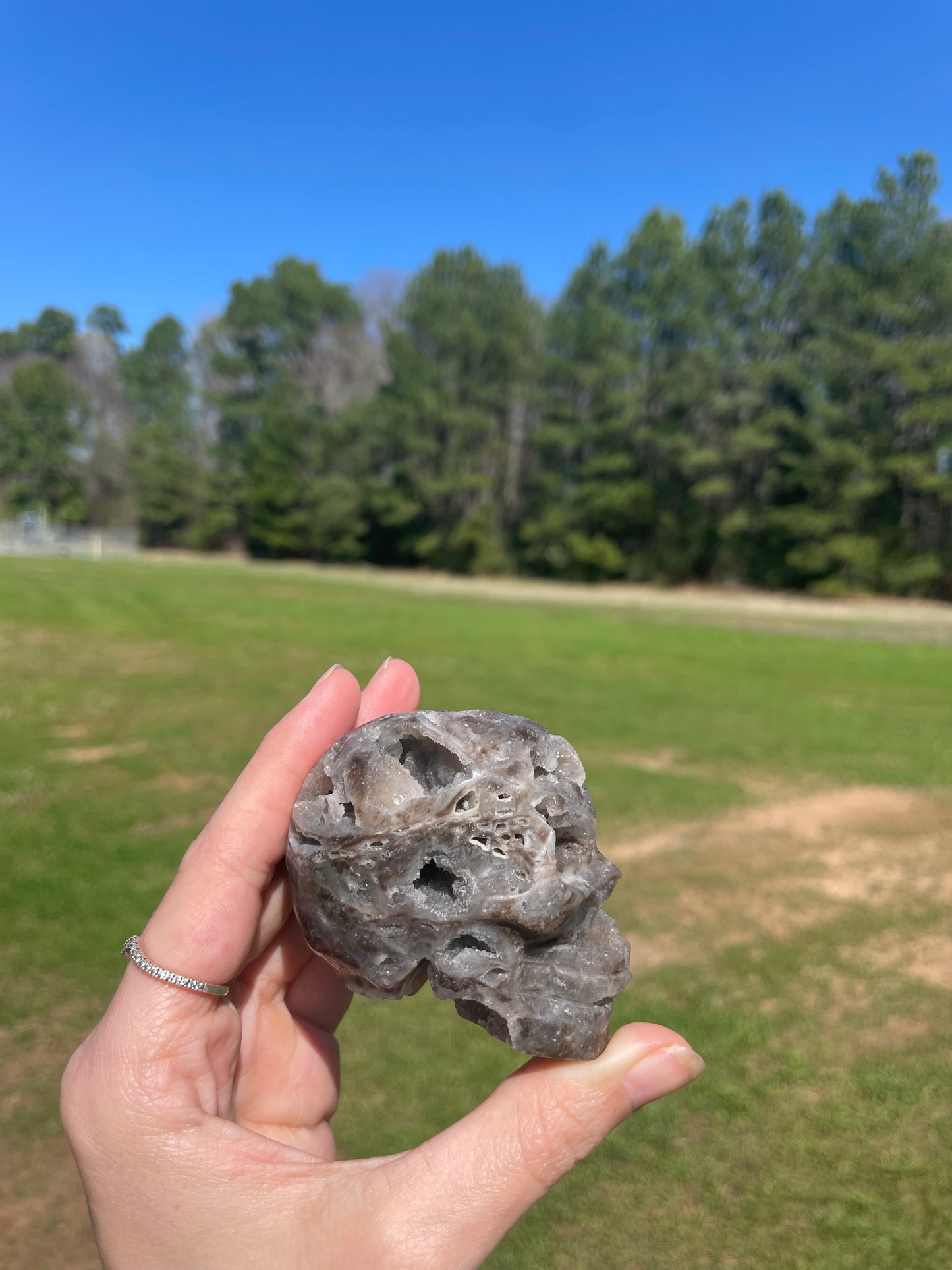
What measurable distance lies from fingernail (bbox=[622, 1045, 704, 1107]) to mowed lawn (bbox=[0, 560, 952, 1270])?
1524mm

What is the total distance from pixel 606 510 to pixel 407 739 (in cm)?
3440

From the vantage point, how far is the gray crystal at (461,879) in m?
1.81

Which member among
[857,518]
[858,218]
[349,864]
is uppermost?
[858,218]

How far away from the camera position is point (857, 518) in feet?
98.9

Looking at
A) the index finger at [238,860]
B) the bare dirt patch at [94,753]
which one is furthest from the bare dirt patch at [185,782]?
the index finger at [238,860]

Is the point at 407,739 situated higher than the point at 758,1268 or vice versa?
the point at 407,739

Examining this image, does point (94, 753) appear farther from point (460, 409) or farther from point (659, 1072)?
point (460, 409)

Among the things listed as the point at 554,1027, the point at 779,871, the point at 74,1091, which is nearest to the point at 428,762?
the point at 554,1027

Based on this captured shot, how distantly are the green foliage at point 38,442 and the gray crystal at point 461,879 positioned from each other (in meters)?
60.3

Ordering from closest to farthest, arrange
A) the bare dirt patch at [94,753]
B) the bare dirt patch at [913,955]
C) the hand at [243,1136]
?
the hand at [243,1136], the bare dirt patch at [913,955], the bare dirt patch at [94,753]

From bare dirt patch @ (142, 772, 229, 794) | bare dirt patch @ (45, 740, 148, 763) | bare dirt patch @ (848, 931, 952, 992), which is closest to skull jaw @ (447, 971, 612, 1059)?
bare dirt patch @ (848, 931, 952, 992)

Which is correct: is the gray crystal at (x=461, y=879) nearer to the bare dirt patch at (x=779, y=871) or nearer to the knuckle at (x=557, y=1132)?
the knuckle at (x=557, y=1132)

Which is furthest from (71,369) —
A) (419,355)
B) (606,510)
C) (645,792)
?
(645,792)

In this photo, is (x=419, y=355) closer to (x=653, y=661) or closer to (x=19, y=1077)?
(x=653, y=661)
